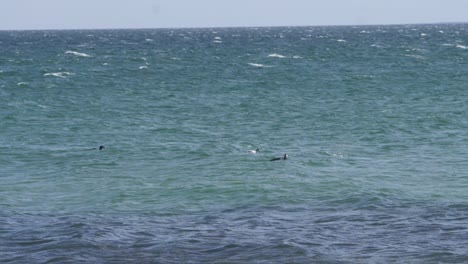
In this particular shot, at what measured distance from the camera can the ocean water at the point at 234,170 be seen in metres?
20.0

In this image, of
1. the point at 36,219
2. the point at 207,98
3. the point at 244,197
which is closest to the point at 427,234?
the point at 244,197

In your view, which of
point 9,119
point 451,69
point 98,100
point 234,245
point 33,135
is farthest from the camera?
point 451,69

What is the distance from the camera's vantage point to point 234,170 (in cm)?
3023

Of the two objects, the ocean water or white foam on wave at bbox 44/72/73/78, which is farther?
white foam on wave at bbox 44/72/73/78

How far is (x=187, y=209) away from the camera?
2430cm

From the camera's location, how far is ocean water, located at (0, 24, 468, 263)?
20.0 m

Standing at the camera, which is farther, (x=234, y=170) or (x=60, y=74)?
(x=60, y=74)

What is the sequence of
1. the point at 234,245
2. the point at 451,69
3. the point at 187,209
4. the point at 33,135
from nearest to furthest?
the point at 234,245 < the point at 187,209 < the point at 33,135 < the point at 451,69

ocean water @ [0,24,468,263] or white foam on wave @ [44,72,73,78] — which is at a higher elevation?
ocean water @ [0,24,468,263]

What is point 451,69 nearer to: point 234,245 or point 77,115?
point 77,115

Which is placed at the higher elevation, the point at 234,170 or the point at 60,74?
the point at 234,170

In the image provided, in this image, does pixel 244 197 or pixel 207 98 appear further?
pixel 207 98

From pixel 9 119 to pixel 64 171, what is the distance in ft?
47.5

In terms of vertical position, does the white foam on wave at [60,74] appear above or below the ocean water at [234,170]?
below
